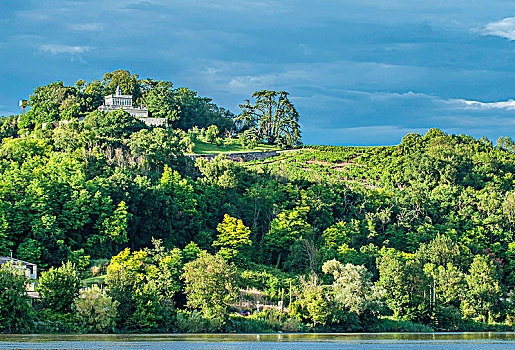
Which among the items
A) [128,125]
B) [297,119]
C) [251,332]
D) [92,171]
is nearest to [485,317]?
[251,332]

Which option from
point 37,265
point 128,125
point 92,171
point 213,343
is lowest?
point 213,343

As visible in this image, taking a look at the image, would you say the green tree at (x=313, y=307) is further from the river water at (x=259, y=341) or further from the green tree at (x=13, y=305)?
the green tree at (x=13, y=305)

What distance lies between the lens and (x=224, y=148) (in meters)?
104

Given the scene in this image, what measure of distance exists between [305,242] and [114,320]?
86.4 feet

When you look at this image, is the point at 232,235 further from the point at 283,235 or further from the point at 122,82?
the point at 122,82

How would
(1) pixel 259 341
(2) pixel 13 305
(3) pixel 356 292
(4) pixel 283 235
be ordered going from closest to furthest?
(2) pixel 13 305, (1) pixel 259 341, (3) pixel 356 292, (4) pixel 283 235

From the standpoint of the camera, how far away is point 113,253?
68125mm

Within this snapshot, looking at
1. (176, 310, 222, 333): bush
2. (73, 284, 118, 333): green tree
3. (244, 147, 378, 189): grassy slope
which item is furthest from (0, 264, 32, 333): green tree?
(244, 147, 378, 189): grassy slope

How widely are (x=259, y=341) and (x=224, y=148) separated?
2241 inches

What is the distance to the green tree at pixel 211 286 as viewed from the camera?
55281mm

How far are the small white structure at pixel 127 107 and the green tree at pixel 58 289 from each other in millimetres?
48755

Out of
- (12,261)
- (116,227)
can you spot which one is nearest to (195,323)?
(12,261)

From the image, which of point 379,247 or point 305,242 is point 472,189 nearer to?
point 379,247

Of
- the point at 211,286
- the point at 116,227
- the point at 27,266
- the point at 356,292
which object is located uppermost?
the point at 116,227
